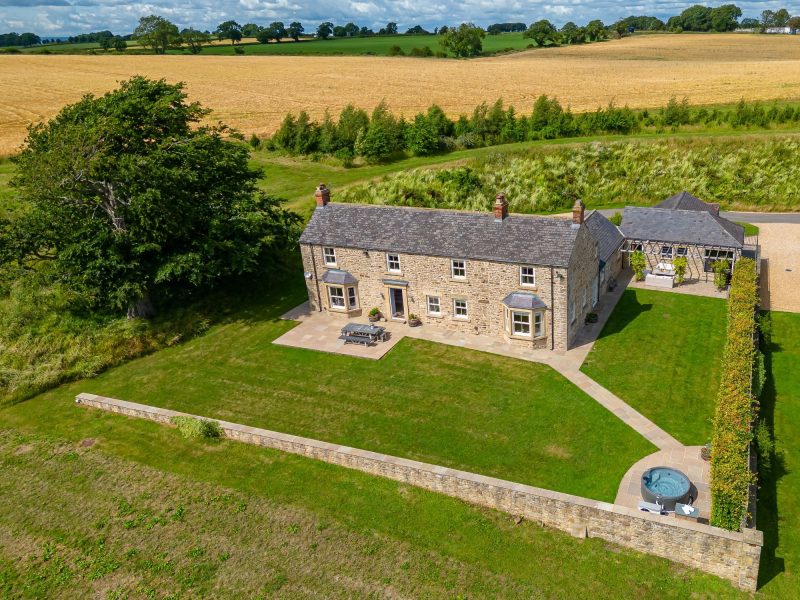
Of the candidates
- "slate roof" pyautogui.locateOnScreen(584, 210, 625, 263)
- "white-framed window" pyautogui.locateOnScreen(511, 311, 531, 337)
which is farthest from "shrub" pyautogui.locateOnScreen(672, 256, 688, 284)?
"white-framed window" pyautogui.locateOnScreen(511, 311, 531, 337)

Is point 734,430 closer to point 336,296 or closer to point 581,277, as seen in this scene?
point 581,277

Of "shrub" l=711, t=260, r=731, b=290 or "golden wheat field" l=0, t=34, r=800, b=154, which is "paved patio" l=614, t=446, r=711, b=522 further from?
"golden wheat field" l=0, t=34, r=800, b=154

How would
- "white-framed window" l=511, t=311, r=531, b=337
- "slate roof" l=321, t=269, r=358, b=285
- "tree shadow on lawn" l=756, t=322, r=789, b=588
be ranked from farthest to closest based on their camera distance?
"slate roof" l=321, t=269, r=358, b=285
"white-framed window" l=511, t=311, r=531, b=337
"tree shadow on lawn" l=756, t=322, r=789, b=588

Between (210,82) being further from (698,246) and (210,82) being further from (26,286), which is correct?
(698,246)

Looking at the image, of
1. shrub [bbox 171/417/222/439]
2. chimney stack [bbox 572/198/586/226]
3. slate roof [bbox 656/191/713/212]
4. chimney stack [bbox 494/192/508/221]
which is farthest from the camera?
slate roof [bbox 656/191/713/212]

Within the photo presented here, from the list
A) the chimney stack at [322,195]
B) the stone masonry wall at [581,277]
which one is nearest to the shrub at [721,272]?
the stone masonry wall at [581,277]

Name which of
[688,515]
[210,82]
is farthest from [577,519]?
[210,82]

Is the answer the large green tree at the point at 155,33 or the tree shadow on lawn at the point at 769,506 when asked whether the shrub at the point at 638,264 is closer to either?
the tree shadow on lawn at the point at 769,506
